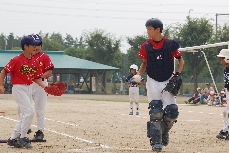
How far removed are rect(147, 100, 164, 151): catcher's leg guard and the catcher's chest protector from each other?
439mm

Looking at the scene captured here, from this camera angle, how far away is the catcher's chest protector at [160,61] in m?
9.30

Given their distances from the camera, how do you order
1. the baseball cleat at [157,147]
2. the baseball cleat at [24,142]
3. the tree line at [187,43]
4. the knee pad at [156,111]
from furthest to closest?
the tree line at [187,43], the baseball cleat at [24,142], the knee pad at [156,111], the baseball cleat at [157,147]

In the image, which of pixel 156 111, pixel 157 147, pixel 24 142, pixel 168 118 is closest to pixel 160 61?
pixel 156 111

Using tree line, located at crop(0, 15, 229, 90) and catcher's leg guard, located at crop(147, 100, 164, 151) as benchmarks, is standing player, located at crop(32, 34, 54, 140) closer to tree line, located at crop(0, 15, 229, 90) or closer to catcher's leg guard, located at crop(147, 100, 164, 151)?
catcher's leg guard, located at crop(147, 100, 164, 151)

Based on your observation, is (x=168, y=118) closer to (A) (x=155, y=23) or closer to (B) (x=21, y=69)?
(A) (x=155, y=23)

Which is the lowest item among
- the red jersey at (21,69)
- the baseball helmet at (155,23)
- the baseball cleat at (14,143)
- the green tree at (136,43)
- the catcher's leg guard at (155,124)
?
the baseball cleat at (14,143)

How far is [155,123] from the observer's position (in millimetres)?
9211

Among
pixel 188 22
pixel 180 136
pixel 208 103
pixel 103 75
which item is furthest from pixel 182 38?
pixel 180 136

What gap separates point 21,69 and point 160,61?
2.41 m

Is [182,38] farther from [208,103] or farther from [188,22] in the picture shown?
[208,103]

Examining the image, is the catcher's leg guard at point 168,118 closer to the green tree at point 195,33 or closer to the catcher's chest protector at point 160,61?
the catcher's chest protector at point 160,61

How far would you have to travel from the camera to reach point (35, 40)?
9.81 m

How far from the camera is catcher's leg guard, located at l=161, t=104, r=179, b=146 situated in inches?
366

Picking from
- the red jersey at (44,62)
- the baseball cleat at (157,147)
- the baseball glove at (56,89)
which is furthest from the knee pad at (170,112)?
the red jersey at (44,62)
